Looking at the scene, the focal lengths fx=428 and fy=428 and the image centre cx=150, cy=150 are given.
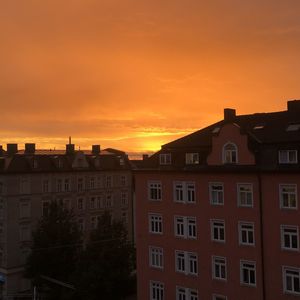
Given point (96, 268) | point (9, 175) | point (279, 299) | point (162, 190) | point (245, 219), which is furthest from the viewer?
point (9, 175)

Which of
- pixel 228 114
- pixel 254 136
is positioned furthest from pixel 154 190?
pixel 254 136

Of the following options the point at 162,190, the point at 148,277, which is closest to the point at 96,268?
the point at 148,277

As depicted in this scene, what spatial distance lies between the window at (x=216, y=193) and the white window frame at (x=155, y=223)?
16.6ft

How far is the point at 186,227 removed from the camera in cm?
3206

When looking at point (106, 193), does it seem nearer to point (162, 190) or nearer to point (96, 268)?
point (96, 268)

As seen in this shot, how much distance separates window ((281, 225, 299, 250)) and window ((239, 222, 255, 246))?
209cm

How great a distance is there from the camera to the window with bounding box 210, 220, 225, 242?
99.1ft

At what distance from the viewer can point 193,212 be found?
104 feet

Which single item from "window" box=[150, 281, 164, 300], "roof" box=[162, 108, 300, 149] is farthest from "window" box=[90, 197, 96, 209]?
"window" box=[150, 281, 164, 300]

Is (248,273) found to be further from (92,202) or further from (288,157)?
(92,202)

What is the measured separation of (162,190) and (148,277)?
7128mm

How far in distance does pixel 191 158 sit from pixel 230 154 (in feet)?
11.8

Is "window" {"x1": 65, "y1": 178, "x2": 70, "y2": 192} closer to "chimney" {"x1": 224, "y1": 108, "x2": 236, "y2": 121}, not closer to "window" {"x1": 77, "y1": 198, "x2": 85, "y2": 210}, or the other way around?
"window" {"x1": 77, "y1": 198, "x2": 85, "y2": 210}

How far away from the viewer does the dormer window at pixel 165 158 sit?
34250 mm
